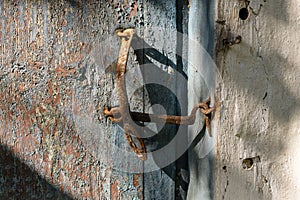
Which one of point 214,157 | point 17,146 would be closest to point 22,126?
point 17,146

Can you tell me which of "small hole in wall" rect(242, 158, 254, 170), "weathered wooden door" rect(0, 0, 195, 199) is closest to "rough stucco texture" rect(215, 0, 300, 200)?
"small hole in wall" rect(242, 158, 254, 170)

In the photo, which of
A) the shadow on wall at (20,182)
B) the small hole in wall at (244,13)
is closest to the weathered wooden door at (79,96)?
the shadow on wall at (20,182)

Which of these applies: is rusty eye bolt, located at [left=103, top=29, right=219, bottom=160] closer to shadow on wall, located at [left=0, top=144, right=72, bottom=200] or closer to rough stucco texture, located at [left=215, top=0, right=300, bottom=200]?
rough stucco texture, located at [left=215, top=0, right=300, bottom=200]

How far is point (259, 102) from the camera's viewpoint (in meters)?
1.25

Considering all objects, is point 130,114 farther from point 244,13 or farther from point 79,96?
point 244,13

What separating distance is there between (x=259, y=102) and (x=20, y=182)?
580mm

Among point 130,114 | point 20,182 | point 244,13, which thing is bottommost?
point 20,182

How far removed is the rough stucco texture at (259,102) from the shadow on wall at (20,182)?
400 mm

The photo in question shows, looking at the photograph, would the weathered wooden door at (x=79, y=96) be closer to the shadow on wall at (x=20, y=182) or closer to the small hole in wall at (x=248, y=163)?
the shadow on wall at (x=20, y=182)

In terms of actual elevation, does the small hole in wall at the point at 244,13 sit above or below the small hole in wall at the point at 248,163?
above

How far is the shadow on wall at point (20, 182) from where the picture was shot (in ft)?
4.53

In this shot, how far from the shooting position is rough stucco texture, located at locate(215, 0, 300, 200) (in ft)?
4.00

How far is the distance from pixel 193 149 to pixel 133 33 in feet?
0.93

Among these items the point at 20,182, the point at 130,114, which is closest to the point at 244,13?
the point at 130,114
